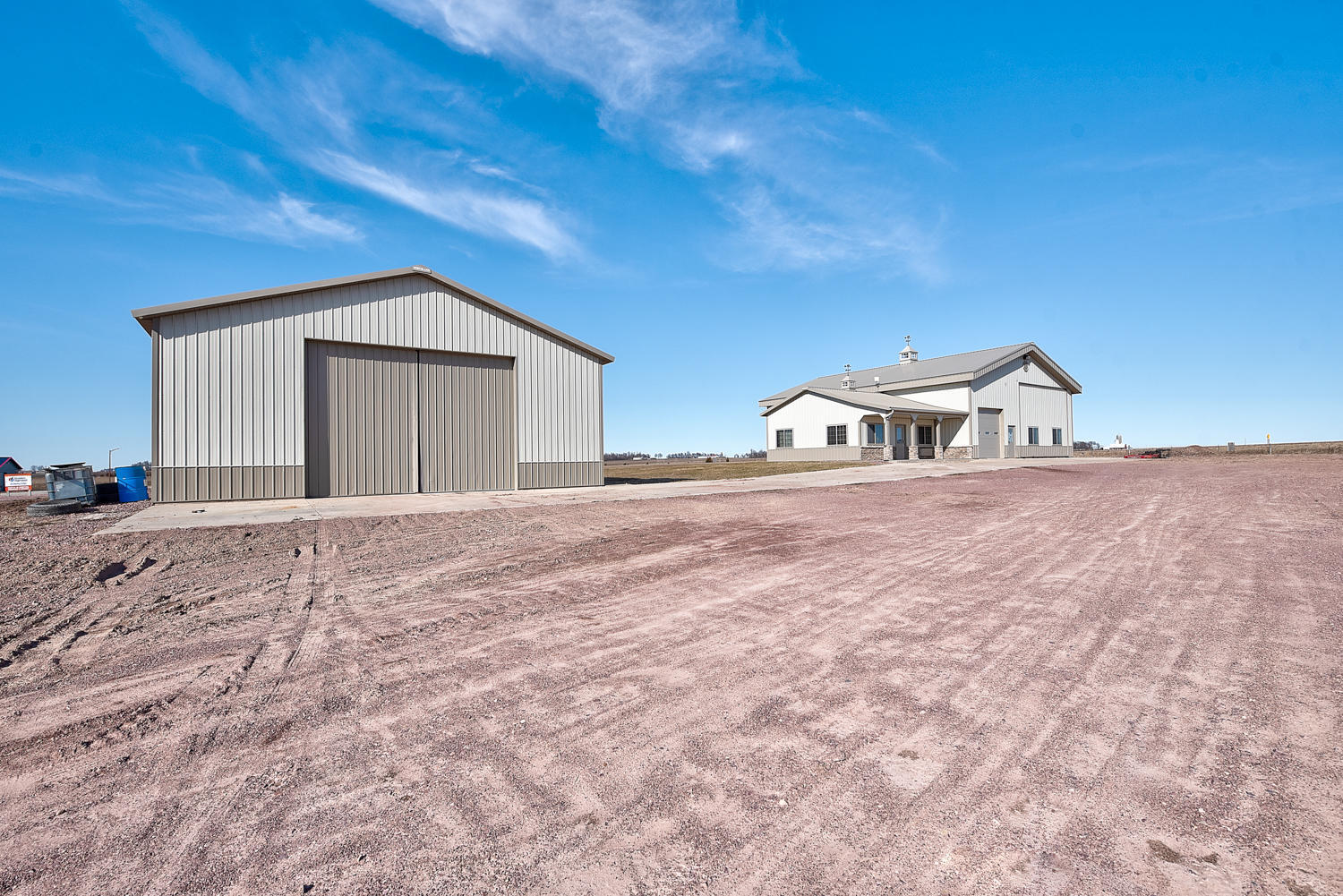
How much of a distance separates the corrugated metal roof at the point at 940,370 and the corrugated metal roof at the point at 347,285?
2146 centimetres

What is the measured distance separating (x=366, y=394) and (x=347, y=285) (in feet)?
9.87

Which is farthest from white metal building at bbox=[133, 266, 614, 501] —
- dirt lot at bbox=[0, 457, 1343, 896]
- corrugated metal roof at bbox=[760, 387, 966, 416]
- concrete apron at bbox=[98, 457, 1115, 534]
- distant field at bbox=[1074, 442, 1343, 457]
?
distant field at bbox=[1074, 442, 1343, 457]

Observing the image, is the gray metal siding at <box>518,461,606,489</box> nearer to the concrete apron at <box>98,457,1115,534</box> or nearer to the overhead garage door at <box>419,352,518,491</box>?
the overhead garage door at <box>419,352,518,491</box>

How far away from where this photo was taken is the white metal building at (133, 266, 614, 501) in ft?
48.1

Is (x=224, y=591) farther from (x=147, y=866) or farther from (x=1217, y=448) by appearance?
(x=1217, y=448)

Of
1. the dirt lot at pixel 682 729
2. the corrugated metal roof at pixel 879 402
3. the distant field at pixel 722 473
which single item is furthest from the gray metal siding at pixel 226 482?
the corrugated metal roof at pixel 879 402

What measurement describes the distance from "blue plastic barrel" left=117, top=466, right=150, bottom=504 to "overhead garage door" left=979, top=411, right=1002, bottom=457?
39.1 m

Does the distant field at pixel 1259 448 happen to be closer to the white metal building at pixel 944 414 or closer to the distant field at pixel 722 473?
the white metal building at pixel 944 414

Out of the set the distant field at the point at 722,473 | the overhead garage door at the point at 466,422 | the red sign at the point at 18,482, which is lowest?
the distant field at the point at 722,473

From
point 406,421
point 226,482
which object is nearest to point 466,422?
point 406,421

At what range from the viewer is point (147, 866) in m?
2.09

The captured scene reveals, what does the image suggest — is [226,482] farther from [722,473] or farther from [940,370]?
[940,370]

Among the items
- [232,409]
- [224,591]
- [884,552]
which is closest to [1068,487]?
[884,552]

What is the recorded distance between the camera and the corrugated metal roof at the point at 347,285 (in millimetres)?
14172
